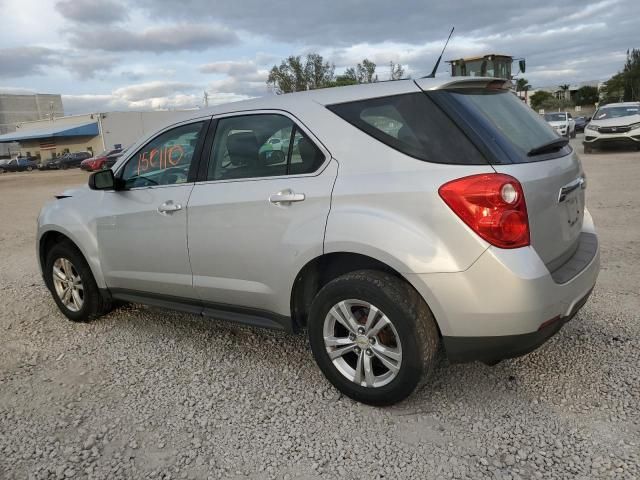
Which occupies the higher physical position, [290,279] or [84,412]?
[290,279]

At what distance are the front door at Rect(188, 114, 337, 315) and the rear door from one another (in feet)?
2.63

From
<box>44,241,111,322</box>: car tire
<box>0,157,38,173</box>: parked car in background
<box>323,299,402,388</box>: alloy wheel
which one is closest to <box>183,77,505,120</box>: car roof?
<box>323,299,402,388</box>: alloy wheel

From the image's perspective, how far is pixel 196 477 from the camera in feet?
8.32

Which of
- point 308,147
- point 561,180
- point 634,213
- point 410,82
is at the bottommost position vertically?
point 634,213

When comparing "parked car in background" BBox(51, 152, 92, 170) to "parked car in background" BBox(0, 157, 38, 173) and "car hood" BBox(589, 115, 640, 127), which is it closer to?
"parked car in background" BBox(0, 157, 38, 173)

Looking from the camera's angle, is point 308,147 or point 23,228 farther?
point 23,228

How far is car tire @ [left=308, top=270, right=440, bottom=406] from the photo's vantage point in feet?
8.98

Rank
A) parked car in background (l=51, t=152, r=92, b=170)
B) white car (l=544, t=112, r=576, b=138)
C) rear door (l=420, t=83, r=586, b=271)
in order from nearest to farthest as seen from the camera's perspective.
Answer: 1. rear door (l=420, t=83, r=586, b=271)
2. white car (l=544, t=112, r=576, b=138)
3. parked car in background (l=51, t=152, r=92, b=170)

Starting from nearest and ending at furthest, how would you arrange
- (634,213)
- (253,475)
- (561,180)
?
1. (253,475)
2. (561,180)
3. (634,213)

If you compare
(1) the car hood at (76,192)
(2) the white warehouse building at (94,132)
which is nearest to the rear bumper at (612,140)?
(1) the car hood at (76,192)

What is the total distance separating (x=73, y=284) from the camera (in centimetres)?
459

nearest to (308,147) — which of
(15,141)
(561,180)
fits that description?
(561,180)

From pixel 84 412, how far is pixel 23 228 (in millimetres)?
8935

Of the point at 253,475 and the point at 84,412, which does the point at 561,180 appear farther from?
the point at 84,412
